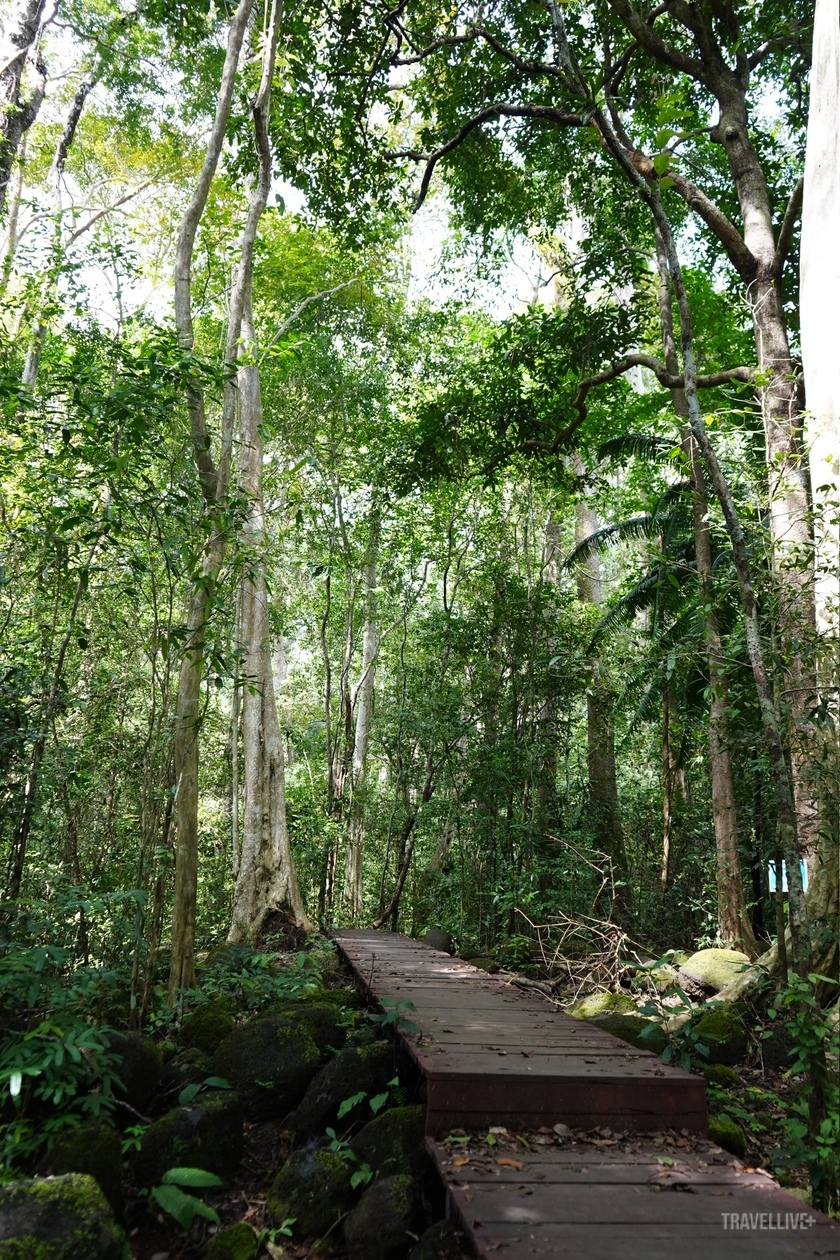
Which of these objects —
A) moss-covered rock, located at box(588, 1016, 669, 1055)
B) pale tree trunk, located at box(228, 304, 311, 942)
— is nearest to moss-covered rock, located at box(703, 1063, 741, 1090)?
moss-covered rock, located at box(588, 1016, 669, 1055)

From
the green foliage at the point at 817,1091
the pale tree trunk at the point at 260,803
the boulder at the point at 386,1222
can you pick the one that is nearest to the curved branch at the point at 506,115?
the pale tree trunk at the point at 260,803

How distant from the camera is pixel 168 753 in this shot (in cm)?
592

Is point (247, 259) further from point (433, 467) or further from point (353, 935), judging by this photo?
point (353, 935)

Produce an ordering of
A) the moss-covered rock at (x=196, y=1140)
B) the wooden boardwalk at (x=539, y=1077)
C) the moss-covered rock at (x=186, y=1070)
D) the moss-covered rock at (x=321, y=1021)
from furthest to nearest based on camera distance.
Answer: the moss-covered rock at (x=321, y=1021), the moss-covered rock at (x=186, y=1070), the moss-covered rock at (x=196, y=1140), the wooden boardwalk at (x=539, y=1077)

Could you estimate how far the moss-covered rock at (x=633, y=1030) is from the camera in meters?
5.15

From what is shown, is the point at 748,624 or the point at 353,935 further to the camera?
the point at 353,935

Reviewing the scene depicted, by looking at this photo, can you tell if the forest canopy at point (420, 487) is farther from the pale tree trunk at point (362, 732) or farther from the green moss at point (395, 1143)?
the green moss at point (395, 1143)

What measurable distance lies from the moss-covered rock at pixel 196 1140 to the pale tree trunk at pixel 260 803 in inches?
213

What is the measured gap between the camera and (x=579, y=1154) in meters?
3.34

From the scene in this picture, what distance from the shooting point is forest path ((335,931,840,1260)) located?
261 centimetres

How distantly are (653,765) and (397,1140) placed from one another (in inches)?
617

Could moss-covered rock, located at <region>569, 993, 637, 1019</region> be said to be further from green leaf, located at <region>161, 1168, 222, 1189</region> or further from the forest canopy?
green leaf, located at <region>161, 1168, 222, 1189</region>

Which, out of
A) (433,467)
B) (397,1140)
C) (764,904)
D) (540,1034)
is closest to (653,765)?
(764,904)

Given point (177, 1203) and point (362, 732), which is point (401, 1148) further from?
point (362, 732)
